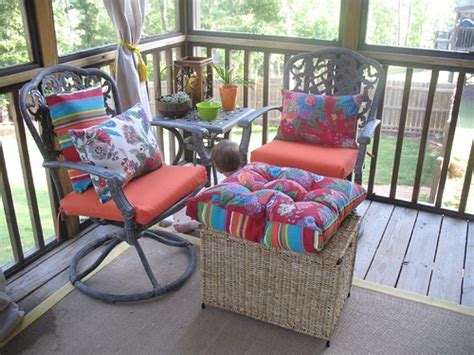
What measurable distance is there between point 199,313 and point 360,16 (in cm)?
196

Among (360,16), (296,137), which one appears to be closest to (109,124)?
(296,137)

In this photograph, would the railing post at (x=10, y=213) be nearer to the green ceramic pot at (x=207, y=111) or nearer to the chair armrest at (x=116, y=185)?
the chair armrest at (x=116, y=185)

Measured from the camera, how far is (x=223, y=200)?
1.98m

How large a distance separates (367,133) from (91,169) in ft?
4.72

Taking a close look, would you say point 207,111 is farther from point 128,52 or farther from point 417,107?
point 417,107

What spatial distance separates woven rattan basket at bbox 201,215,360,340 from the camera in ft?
6.31

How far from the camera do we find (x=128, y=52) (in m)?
2.82

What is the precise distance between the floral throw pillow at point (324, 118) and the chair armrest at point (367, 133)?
0.11 metres

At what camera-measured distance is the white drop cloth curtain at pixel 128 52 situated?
2.73m

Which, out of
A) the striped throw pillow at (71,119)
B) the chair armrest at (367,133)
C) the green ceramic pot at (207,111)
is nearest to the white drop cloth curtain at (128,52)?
the green ceramic pot at (207,111)

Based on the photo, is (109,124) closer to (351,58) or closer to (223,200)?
(223,200)

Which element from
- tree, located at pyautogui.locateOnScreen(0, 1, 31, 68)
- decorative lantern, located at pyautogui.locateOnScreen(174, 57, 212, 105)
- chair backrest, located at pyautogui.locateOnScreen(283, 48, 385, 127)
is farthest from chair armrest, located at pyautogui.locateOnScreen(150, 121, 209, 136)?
tree, located at pyautogui.locateOnScreen(0, 1, 31, 68)

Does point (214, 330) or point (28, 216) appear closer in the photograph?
point (214, 330)

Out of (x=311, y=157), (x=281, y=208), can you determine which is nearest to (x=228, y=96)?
(x=311, y=157)
